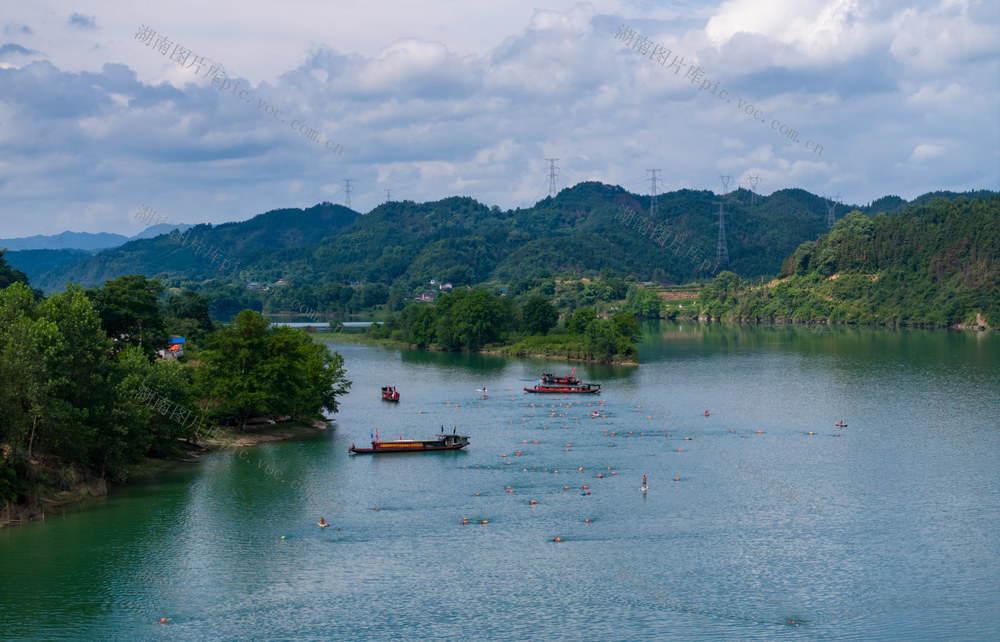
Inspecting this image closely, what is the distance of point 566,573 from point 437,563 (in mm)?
5949

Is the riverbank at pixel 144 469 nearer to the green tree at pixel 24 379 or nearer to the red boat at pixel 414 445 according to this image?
the green tree at pixel 24 379

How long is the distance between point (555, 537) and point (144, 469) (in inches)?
1126

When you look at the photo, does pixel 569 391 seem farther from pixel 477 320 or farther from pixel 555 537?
pixel 555 537

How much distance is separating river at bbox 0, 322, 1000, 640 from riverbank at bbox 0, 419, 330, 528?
4.20 ft

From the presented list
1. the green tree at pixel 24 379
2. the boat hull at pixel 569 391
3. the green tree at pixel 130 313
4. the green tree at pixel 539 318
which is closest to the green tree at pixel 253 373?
the green tree at pixel 130 313

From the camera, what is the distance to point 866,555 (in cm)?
4372

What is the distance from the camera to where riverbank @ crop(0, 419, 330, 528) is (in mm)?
47562

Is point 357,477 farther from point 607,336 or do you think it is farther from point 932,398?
point 607,336

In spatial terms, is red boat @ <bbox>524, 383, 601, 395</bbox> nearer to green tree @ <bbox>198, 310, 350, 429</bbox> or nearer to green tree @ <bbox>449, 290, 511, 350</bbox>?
green tree @ <bbox>198, 310, 350, 429</bbox>

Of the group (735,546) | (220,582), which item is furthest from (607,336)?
(220,582)

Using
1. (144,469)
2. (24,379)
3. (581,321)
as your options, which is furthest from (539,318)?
(24,379)

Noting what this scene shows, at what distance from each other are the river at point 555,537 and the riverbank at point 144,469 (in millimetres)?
1280

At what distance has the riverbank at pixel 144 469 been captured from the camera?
47.6 meters

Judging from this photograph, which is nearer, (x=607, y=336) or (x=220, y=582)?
(x=220, y=582)
